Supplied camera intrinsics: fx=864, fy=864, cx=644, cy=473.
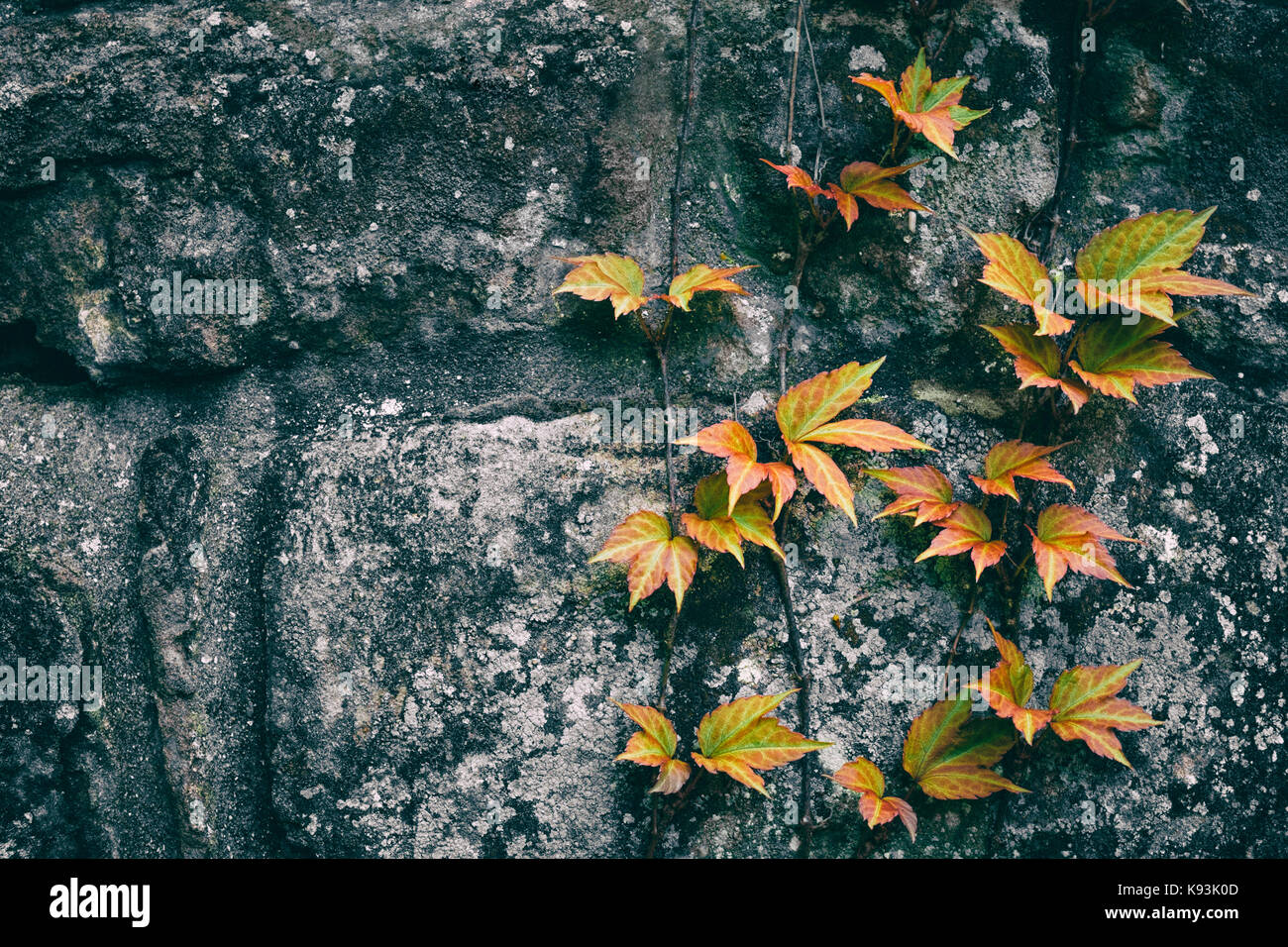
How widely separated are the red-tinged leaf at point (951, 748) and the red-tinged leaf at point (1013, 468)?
0.44 metres

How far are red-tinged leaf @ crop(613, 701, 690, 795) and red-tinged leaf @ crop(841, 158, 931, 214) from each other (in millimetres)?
1132

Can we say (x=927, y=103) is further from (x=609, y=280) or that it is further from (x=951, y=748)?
(x=951, y=748)

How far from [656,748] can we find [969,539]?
2.45ft

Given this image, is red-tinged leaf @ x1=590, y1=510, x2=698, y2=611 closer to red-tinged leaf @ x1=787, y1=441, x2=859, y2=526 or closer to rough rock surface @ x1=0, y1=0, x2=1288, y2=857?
rough rock surface @ x1=0, y1=0, x2=1288, y2=857

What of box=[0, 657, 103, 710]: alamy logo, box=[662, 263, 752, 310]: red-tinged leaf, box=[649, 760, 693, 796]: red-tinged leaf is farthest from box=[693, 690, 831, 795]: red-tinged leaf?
box=[0, 657, 103, 710]: alamy logo

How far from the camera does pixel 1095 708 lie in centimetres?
169

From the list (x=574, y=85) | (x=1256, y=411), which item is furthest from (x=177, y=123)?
(x=1256, y=411)

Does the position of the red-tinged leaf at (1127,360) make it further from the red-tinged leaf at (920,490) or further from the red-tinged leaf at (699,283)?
the red-tinged leaf at (699,283)

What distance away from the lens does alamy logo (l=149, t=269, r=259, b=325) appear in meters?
1.80

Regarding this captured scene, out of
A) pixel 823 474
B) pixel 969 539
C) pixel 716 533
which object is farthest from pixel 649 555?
pixel 969 539

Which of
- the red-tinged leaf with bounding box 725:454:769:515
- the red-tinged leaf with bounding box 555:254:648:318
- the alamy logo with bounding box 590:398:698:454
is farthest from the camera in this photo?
the alamy logo with bounding box 590:398:698:454

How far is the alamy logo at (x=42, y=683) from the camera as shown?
1802 mm

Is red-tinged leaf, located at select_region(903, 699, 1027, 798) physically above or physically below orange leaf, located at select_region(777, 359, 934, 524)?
below
